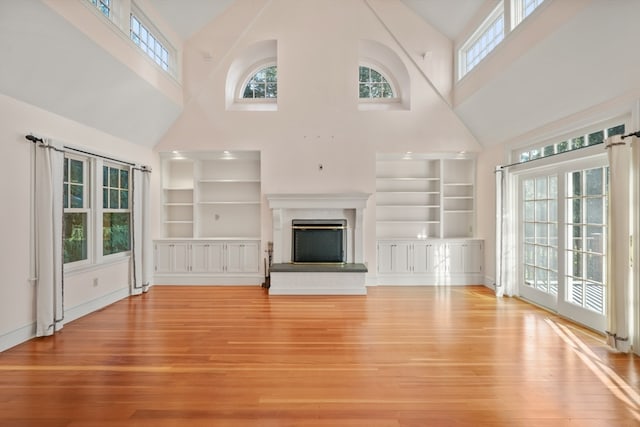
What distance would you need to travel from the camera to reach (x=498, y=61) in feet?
13.8

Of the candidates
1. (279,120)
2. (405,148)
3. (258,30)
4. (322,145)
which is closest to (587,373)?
(405,148)

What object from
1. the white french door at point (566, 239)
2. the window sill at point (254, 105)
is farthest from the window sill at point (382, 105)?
the white french door at point (566, 239)

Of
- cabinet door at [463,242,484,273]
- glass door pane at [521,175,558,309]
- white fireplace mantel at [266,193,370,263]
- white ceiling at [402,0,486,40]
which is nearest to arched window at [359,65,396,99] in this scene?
white ceiling at [402,0,486,40]

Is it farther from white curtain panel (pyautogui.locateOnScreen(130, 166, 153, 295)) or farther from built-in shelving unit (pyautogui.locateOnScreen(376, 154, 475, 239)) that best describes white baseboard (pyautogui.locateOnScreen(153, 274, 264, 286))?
built-in shelving unit (pyautogui.locateOnScreen(376, 154, 475, 239))

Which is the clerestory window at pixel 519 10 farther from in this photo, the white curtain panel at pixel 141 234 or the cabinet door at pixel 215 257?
the white curtain panel at pixel 141 234

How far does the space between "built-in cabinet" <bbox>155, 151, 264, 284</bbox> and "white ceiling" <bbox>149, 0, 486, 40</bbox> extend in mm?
2163

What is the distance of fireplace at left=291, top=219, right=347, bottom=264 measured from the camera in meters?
5.57

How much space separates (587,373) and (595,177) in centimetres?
207

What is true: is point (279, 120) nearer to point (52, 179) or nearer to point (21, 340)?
point (52, 179)

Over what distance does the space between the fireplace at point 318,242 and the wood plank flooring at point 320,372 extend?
4.79 feet

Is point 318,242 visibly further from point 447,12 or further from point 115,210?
point 447,12

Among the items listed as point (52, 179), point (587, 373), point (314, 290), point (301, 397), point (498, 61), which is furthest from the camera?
point (314, 290)

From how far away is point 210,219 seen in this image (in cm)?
619

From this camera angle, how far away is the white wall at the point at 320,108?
5.64m
